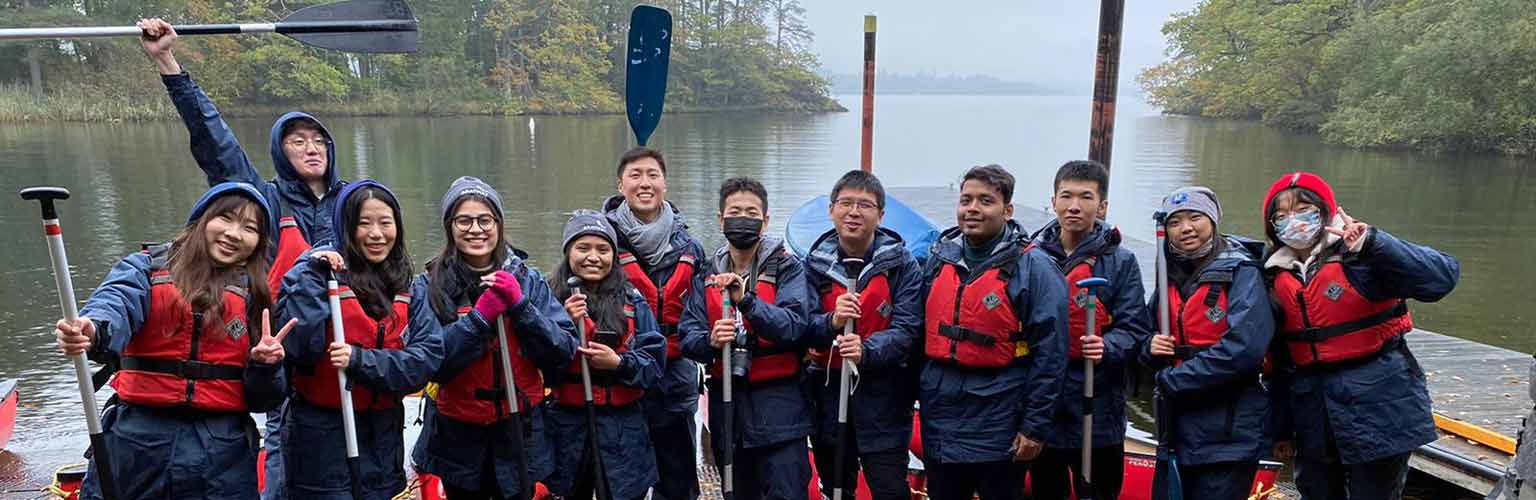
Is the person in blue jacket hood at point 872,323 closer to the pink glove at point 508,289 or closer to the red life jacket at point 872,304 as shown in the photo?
the red life jacket at point 872,304

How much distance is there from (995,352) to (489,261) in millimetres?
1925

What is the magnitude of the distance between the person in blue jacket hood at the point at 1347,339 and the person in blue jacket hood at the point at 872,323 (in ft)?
4.53

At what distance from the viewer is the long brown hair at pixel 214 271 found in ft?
9.51

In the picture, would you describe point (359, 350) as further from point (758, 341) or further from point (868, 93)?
point (868, 93)

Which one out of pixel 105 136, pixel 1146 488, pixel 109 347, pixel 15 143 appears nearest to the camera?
pixel 109 347

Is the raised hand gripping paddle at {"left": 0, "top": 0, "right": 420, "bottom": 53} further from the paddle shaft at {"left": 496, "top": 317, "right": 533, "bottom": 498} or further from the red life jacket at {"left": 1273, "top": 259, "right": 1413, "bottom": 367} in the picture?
the red life jacket at {"left": 1273, "top": 259, "right": 1413, "bottom": 367}

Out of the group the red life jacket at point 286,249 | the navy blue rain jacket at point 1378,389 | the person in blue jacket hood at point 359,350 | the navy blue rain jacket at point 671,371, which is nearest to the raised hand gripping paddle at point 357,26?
the red life jacket at point 286,249

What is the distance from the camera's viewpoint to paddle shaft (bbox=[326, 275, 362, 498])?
303 centimetres

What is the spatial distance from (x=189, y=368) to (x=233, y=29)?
1.52m

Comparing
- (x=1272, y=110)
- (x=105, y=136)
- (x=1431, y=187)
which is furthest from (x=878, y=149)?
(x=105, y=136)

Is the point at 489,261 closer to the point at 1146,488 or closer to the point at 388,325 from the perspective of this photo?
the point at 388,325

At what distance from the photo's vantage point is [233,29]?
3.67 m

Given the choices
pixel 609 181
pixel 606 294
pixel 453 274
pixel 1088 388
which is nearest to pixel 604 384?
pixel 606 294

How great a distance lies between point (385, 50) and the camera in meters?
4.15
